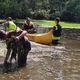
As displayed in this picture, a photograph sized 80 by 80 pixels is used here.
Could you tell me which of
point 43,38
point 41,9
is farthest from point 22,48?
point 41,9

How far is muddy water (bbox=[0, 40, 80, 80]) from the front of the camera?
A: 12.2 meters

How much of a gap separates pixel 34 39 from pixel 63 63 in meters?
6.16

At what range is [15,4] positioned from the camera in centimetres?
4503

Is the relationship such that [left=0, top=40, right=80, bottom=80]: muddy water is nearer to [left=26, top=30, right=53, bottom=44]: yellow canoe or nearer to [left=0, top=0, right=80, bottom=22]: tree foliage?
[left=26, top=30, right=53, bottom=44]: yellow canoe

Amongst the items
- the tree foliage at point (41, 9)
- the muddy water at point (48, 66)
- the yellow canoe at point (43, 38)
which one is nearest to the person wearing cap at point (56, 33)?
the yellow canoe at point (43, 38)

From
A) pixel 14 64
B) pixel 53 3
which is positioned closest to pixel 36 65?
pixel 14 64

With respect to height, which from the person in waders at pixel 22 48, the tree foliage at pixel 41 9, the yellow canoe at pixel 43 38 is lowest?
the tree foliage at pixel 41 9

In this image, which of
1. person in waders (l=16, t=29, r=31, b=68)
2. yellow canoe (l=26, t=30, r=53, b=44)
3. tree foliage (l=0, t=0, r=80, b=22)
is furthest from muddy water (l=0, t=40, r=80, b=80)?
tree foliage (l=0, t=0, r=80, b=22)

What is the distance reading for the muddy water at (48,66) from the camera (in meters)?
12.2

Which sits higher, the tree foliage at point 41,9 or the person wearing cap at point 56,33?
the person wearing cap at point 56,33

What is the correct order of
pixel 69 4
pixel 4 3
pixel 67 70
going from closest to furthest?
pixel 67 70
pixel 4 3
pixel 69 4

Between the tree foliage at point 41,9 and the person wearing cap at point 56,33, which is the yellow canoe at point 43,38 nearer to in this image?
the person wearing cap at point 56,33

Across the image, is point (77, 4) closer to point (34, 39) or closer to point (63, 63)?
point (34, 39)

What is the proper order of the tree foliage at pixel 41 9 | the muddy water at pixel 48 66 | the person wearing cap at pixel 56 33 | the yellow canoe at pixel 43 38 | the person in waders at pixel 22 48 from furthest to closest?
the tree foliage at pixel 41 9 → the yellow canoe at pixel 43 38 → the person wearing cap at pixel 56 33 → the person in waders at pixel 22 48 → the muddy water at pixel 48 66
